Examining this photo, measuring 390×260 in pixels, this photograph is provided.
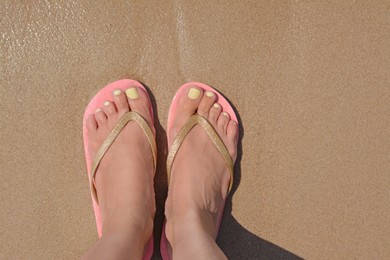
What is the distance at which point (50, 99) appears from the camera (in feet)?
5.33

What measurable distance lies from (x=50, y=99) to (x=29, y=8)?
36 centimetres

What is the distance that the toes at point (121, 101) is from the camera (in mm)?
1629

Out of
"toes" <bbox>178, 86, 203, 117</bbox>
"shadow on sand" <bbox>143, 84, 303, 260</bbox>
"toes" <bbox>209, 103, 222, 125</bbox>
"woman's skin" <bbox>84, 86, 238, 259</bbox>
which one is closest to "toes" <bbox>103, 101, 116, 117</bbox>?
"woman's skin" <bbox>84, 86, 238, 259</bbox>

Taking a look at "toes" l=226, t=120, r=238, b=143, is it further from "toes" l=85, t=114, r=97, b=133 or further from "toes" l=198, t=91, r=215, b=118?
"toes" l=85, t=114, r=97, b=133

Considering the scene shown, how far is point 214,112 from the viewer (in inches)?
65.6

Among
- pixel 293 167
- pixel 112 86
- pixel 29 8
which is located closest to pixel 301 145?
pixel 293 167

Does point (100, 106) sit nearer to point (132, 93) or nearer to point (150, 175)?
point (132, 93)

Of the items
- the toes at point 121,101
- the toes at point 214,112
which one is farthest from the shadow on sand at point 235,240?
the toes at point 214,112

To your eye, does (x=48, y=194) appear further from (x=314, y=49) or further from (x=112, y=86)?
(x=314, y=49)

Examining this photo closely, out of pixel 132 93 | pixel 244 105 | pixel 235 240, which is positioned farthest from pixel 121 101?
pixel 235 240

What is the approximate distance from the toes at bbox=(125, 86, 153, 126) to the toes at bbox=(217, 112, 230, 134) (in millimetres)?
274

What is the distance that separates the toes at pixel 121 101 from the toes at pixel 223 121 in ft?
1.23

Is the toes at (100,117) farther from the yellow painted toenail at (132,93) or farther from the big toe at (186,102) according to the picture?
the big toe at (186,102)

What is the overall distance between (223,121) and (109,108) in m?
0.46
